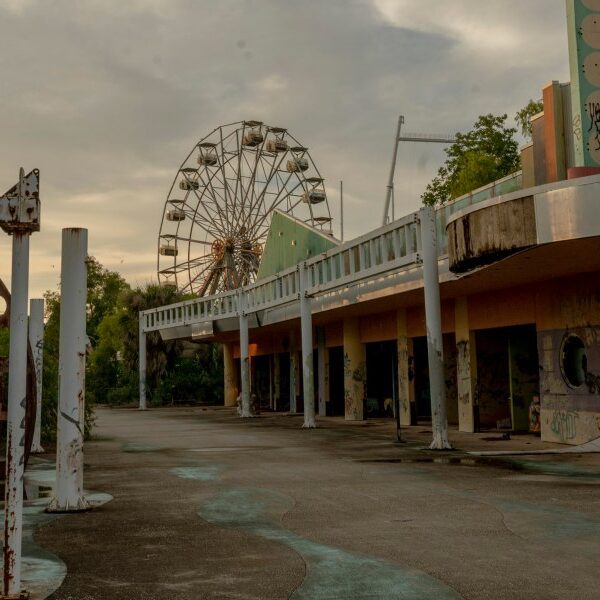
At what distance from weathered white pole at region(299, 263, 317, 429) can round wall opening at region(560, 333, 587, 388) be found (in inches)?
363

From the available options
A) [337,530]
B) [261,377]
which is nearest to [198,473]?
[337,530]

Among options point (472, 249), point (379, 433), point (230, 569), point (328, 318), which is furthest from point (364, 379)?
point (230, 569)

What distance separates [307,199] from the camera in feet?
184

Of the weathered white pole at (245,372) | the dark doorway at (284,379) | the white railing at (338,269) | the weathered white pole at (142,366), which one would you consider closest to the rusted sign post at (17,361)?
the white railing at (338,269)

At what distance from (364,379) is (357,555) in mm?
24865

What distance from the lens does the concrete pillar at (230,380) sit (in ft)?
167

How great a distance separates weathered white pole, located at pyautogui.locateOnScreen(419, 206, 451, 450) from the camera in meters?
18.0

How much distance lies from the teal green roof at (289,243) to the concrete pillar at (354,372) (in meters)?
3.45

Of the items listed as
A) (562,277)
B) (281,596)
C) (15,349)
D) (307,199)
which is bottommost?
(281,596)

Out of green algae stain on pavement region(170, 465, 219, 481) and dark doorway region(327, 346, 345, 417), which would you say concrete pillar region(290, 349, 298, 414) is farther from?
green algae stain on pavement region(170, 465, 219, 481)

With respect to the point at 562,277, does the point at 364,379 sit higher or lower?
lower

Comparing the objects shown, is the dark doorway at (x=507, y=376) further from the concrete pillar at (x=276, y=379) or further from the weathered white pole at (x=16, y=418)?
the concrete pillar at (x=276, y=379)

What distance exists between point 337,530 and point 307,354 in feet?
63.4

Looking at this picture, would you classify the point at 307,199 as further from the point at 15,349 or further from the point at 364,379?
the point at 15,349
